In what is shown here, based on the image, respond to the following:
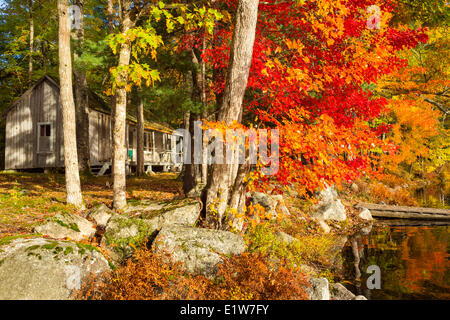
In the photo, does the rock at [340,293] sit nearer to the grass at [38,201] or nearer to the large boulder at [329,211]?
the large boulder at [329,211]

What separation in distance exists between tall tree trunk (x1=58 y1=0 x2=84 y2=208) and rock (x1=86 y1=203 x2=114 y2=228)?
1477 mm

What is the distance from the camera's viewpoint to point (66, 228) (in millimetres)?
6195

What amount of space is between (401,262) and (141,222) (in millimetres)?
7324

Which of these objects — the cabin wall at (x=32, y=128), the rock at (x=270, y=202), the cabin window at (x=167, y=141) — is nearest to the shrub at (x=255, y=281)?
the rock at (x=270, y=202)

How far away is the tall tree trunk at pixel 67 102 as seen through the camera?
855cm

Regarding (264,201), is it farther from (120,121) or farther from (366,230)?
(120,121)

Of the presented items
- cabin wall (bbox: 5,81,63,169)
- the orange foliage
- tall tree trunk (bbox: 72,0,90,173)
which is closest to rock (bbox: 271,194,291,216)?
the orange foliage

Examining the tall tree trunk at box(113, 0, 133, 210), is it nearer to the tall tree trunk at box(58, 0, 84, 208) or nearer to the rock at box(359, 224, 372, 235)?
the tall tree trunk at box(58, 0, 84, 208)

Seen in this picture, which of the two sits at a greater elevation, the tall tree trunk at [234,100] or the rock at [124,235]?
the tall tree trunk at [234,100]

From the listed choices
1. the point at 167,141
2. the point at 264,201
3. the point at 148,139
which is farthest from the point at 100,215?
the point at 167,141

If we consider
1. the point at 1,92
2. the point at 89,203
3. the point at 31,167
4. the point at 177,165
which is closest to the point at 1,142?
the point at 1,92

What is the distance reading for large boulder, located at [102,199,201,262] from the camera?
5859 millimetres

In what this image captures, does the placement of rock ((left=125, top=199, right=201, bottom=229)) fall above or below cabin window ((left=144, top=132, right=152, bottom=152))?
below

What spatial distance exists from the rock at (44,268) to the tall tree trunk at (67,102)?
167 inches
